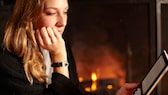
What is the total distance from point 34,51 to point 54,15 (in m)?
0.14

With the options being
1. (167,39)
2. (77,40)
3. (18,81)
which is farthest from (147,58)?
(77,40)

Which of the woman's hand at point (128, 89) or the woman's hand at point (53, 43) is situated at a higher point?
the woman's hand at point (53, 43)

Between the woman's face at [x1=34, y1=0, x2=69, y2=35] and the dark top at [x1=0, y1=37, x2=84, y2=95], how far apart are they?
153 millimetres

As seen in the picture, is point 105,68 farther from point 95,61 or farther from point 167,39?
point 167,39

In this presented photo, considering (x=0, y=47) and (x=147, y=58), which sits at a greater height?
(x=0, y=47)

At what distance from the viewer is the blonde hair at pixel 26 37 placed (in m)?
1.19

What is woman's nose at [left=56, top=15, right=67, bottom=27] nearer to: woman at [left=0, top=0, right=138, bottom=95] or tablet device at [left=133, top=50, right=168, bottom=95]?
woman at [left=0, top=0, right=138, bottom=95]

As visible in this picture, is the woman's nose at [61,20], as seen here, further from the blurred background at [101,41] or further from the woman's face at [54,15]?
the blurred background at [101,41]

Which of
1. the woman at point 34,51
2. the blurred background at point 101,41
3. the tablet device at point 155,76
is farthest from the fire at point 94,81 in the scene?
the tablet device at point 155,76

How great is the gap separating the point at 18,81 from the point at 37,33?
0.17 metres

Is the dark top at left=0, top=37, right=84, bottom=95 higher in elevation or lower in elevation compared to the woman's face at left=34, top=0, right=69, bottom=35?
lower

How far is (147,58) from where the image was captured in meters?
1.60

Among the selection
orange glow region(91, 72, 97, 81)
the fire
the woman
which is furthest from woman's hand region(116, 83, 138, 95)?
orange glow region(91, 72, 97, 81)

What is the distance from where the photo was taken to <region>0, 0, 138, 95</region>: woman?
116 cm
